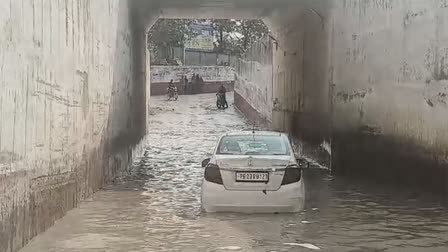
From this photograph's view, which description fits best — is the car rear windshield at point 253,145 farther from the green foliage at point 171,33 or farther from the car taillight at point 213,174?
the green foliage at point 171,33

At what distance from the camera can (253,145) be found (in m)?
11.0

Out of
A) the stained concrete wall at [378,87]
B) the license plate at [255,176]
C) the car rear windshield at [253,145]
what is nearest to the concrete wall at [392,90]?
the stained concrete wall at [378,87]

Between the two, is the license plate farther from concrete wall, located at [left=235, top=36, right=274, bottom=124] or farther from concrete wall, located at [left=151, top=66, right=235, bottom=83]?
concrete wall, located at [left=151, top=66, right=235, bottom=83]

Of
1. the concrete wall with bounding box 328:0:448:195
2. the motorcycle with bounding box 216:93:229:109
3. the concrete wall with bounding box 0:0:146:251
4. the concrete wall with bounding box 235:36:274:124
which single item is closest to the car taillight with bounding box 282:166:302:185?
the concrete wall with bounding box 328:0:448:195

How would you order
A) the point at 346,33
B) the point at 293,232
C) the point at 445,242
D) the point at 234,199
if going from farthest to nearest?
the point at 346,33 < the point at 234,199 < the point at 293,232 < the point at 445,242

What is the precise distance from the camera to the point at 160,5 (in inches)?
810

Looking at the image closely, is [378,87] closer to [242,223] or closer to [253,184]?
[253,184]

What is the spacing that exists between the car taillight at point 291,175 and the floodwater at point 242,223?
0.55 m

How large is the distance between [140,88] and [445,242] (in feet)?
49.0

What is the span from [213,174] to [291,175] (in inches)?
44.6

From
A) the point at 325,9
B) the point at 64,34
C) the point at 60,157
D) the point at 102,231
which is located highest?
the point at 325,9

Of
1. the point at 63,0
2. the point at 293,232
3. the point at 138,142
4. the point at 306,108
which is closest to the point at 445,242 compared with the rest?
the point at 293,232

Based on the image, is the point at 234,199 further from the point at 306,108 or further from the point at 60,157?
the point at 306,108

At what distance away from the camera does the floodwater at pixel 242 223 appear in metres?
8.56
